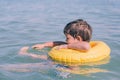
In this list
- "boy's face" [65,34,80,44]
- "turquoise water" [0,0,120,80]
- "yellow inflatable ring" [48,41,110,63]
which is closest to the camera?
"turquoise water" [0,0,120,80]

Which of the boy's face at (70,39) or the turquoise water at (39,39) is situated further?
the boy's face at (70,39)

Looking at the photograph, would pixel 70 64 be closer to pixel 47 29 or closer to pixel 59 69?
pixel 59 69

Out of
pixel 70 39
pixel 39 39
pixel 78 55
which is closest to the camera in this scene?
pixel 78 55

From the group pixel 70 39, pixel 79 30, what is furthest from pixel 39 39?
pixel 79 30

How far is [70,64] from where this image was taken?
5.67m

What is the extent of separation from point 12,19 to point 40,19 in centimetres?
120

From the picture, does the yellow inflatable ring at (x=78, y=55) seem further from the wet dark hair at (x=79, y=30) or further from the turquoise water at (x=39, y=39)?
the wet dark hair at (x=79, y=30)

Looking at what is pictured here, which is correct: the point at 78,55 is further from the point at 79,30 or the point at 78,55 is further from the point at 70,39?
the point at 79,30

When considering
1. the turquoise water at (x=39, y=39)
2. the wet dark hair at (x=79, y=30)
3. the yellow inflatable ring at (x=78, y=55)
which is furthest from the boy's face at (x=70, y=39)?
the turquoise water at (x=39, y=39)

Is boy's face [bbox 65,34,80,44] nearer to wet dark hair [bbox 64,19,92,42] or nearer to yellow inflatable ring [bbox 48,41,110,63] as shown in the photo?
wet dark hair [bbox 64,19,92,42]

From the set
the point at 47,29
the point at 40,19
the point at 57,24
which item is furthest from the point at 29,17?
the point at 47,29

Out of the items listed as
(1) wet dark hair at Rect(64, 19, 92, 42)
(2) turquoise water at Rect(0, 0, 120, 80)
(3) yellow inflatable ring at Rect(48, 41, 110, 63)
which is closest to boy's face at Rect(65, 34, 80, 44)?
(1) wet dark hair at Rect(64, 19, 92, 42)

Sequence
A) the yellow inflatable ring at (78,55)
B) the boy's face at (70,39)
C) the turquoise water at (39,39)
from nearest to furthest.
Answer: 1. the turquoise water at (39,39)
2. the yellow inflatable ring at (78,55)
3. the boy's face at (70,39)

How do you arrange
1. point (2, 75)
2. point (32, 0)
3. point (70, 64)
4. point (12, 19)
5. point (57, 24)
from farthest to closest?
1. point (32, 0)
2. point (12, 19)
3. point (57, 24)
4. point (70, 64)
5. point (2, 75)
